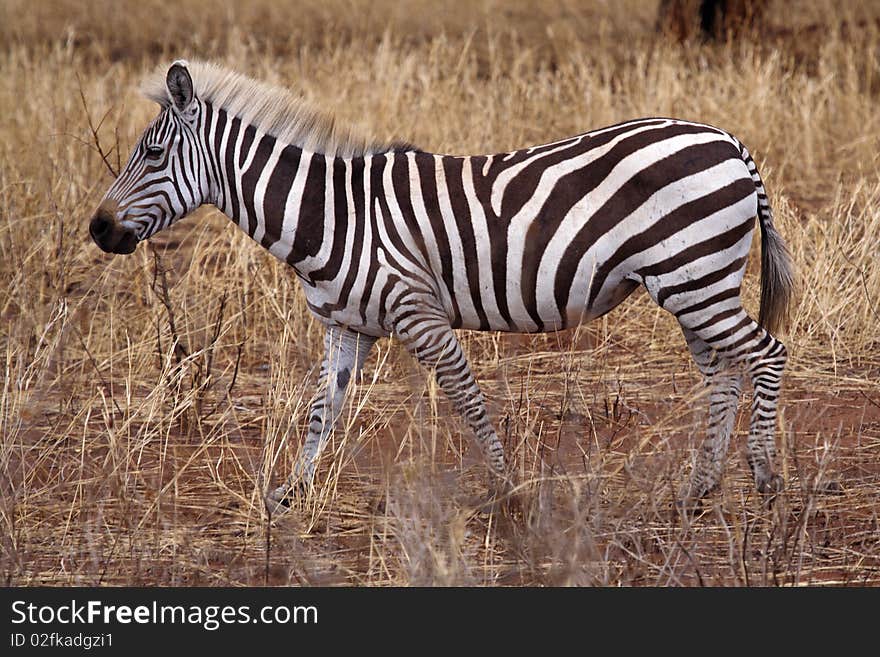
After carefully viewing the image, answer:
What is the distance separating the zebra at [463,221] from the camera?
4.54 meters

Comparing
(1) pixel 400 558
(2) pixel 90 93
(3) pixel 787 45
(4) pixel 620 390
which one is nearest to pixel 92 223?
(1) pixel 400 558

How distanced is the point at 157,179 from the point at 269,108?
0.51 m

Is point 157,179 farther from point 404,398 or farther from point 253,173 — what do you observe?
point 404,398

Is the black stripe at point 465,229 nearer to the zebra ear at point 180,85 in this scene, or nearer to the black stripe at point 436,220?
the black stripe at point 436,220

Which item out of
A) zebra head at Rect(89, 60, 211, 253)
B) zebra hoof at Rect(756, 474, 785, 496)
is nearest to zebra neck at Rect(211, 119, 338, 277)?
zebra head at Rect(89, 60, 211, 253)

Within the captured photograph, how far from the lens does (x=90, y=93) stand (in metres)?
10.0

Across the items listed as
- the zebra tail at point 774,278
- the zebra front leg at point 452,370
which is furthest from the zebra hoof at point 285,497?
the zebra tail at point 774,278

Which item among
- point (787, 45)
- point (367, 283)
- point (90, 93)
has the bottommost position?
point (367, 283)

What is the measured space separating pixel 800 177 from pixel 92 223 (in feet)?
20.3

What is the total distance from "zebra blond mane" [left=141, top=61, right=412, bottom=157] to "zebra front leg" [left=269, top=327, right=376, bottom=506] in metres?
0.73

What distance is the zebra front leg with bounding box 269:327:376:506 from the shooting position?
4.82 metres

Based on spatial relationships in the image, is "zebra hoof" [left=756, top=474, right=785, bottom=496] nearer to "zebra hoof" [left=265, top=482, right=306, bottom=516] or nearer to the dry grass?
the dry grass

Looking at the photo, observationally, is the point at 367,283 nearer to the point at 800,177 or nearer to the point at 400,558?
the point at 400,558

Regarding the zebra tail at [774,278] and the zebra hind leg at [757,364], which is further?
the zebra tail at [774,278]
